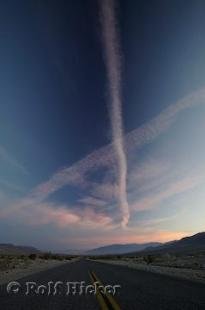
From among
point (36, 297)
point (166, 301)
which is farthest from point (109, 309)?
point (36, 297)

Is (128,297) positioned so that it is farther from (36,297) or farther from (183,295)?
(36,297)

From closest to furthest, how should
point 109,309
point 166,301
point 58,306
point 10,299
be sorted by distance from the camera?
point 109,309, point 58,306, point 166,301, point 10,299

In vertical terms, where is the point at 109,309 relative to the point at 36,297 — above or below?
below

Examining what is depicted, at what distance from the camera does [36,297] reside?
10336mm

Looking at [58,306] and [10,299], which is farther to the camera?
[10,299]

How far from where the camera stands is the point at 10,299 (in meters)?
10.0

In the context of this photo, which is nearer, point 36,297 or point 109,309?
point 109,309

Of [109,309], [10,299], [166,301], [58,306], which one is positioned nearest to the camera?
→ [109,309]

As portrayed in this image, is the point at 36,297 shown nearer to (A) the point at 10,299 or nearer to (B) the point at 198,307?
(A) the point at 10,299

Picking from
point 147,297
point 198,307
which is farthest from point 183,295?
point 198,307

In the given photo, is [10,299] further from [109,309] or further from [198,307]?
[198,307]

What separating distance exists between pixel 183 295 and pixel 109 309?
352 centimetres

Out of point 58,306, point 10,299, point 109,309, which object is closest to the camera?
point 109,309

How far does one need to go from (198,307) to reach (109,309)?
2087 mm
